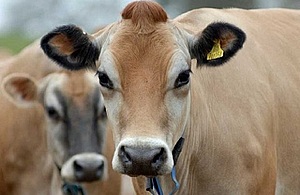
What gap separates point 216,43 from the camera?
636 cm

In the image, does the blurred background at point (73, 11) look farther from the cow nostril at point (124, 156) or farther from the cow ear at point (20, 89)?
the cow nostril at point (124, 156)

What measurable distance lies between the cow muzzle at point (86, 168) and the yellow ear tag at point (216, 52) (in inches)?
87.2

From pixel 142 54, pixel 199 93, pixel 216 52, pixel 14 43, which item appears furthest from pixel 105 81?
pixel 14 43

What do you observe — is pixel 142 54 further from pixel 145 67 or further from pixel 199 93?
pixel 199 93

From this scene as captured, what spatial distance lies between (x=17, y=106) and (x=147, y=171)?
3292mm

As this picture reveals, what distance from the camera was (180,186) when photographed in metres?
6.68

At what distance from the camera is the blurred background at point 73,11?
88.3ft

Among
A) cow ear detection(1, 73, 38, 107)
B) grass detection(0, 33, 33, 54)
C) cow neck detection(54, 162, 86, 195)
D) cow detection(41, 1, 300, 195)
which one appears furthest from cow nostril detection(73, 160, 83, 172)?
grass detection(0, 33, 33, 54)

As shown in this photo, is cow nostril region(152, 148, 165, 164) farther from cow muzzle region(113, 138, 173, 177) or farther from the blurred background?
the blurred background

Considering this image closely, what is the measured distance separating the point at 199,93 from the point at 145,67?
0.82 metres

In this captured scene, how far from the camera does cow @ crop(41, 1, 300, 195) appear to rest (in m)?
5.90

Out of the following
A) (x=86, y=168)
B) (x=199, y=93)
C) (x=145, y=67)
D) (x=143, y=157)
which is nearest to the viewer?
(x=143, y=157)

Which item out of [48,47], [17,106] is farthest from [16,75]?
[48,47]

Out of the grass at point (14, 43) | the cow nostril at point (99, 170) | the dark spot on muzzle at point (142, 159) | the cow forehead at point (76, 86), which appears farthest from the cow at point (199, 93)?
the grass at point (14, 43)
